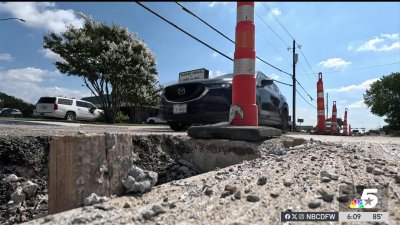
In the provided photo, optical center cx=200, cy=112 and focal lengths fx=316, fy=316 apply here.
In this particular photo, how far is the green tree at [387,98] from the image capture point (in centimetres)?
2466

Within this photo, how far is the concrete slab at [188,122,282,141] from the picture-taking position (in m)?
3.33

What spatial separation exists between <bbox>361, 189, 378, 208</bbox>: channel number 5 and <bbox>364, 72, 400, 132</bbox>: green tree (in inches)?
989

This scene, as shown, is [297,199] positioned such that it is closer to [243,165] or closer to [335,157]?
[243,165]

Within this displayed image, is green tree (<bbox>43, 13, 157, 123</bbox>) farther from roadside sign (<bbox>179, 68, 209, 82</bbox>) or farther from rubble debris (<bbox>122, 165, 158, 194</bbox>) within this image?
rubble debris (<bbox>122, 165, 158, 194</bbox>)

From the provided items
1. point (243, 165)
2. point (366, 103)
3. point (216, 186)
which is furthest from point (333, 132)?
point (366, 103)

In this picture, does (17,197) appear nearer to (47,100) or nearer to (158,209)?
(158,209)

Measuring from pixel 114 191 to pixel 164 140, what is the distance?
2.13 metres

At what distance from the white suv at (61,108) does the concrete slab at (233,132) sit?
57.2 ft

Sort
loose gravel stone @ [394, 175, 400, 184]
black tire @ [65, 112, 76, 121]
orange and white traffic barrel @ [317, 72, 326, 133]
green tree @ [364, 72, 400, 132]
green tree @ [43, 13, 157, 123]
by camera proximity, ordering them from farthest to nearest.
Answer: green tree @ [364, 72, 400, 132] → black tire @ [65, 112, 76, 121] → green tree @ [43, 13, 157, 123] → orange and white traffic barrel @ [317, 72, 326, 133] → loose gravel stone @ [394, 175, 400, 184]

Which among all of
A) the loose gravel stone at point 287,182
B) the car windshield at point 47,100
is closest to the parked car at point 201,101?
the loose gravel stone at point 287,182

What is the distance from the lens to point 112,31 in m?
17.7

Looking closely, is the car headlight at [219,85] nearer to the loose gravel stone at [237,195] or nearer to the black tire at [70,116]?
the loose gravel stone at [237,195]

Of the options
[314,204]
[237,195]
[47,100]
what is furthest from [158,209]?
[47,100]

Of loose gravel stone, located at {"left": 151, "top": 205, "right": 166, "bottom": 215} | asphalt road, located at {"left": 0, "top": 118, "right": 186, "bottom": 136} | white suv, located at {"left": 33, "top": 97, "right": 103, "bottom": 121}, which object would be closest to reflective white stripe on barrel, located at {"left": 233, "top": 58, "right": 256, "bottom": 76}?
asphalt road, located at {"left": 0, "top": 118, "right": 186, "bottom": 136}
